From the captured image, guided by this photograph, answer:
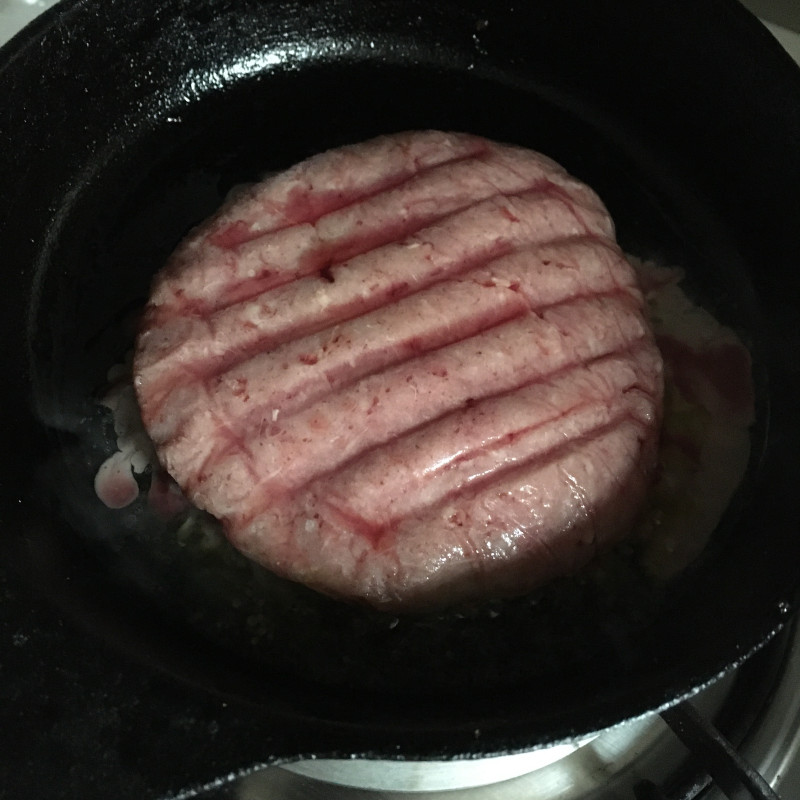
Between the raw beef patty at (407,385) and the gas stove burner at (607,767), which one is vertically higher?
the raw beef patty at (407,385)

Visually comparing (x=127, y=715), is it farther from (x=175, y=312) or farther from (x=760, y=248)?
(x=760, y=248)

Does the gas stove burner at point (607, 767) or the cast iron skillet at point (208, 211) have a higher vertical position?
the cast iron skillet at point (208, 211)

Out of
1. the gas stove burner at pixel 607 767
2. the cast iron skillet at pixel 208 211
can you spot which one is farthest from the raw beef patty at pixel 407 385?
the gas stove burner at pixel 607 767

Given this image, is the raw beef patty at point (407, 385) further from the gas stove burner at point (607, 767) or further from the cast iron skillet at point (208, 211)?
the gas stove burner at point (607, 767)

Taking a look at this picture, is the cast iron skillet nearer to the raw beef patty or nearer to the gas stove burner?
the raw beef patty

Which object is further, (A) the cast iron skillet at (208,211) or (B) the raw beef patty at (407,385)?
(B) the raw beef patty at (407,385)

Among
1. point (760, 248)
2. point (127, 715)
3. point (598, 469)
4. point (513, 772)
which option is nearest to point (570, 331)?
point (598, 469)

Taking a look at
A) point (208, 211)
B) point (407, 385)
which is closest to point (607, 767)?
point (407, 385)
